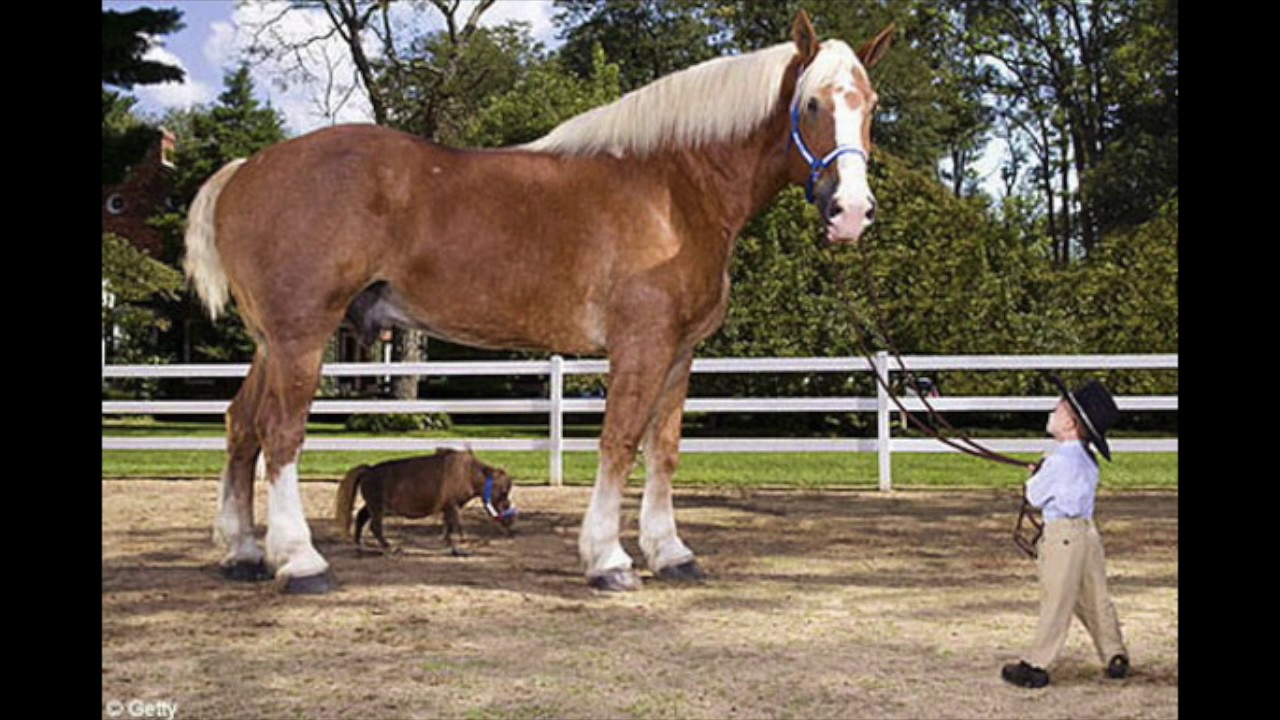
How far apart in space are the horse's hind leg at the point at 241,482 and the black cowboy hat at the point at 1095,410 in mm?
3818

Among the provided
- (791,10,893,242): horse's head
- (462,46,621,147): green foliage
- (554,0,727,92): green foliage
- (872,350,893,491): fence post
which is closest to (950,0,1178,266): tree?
(554,0,727,92): green foliage

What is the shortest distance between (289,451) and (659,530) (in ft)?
5.87

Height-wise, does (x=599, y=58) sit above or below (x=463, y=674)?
above

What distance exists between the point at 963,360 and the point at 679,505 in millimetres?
3380

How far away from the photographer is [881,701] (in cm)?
331

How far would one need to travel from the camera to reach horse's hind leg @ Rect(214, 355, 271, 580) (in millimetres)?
5359

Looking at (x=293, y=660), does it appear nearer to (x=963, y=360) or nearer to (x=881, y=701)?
(x=881, y=701)

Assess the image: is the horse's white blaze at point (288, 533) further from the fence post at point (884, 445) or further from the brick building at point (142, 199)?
the brick building at point (142, 199)

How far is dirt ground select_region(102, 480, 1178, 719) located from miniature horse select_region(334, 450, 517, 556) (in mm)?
251

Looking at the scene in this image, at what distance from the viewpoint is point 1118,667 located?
3457mm

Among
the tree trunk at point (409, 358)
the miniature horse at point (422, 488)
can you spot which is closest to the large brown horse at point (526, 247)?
the miniature horse at point (422, 488)

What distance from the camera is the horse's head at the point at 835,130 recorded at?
4336mm
